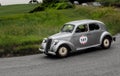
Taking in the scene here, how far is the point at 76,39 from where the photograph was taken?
1792 cm

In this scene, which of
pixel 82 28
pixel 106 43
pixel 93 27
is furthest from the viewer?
pixel 106 43

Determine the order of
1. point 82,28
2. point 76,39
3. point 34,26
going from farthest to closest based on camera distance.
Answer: point 34,26 → point 82,28 → point 76,39

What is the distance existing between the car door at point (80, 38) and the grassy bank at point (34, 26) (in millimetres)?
2777

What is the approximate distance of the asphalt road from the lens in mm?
13969

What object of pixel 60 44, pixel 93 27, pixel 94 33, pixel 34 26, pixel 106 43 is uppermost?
pixel 93 27

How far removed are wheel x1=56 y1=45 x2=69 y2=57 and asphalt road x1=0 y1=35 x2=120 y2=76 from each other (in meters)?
0.29

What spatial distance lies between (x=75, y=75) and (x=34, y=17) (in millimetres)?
19042

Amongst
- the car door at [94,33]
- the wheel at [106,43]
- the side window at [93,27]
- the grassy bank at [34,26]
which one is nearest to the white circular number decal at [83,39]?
the car door at [94,33]

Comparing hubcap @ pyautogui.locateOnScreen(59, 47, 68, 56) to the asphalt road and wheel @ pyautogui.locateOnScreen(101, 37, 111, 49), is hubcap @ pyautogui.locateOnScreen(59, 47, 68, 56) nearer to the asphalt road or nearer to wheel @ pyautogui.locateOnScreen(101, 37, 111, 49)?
the asphalt road

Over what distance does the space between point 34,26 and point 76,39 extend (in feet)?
28.0

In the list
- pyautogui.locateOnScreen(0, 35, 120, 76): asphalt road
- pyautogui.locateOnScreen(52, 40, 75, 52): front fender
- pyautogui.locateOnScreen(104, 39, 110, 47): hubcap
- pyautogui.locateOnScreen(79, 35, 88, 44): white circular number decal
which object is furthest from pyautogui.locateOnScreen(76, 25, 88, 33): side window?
pyautogui.locateOnScreen(104, 39, 110, 47): hubcap

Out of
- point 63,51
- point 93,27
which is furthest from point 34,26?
point 63,51

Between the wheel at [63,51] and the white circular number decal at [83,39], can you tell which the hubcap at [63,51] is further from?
the white circular number decal at [83,39]

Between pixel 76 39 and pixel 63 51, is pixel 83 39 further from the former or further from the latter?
pixel 63 51
